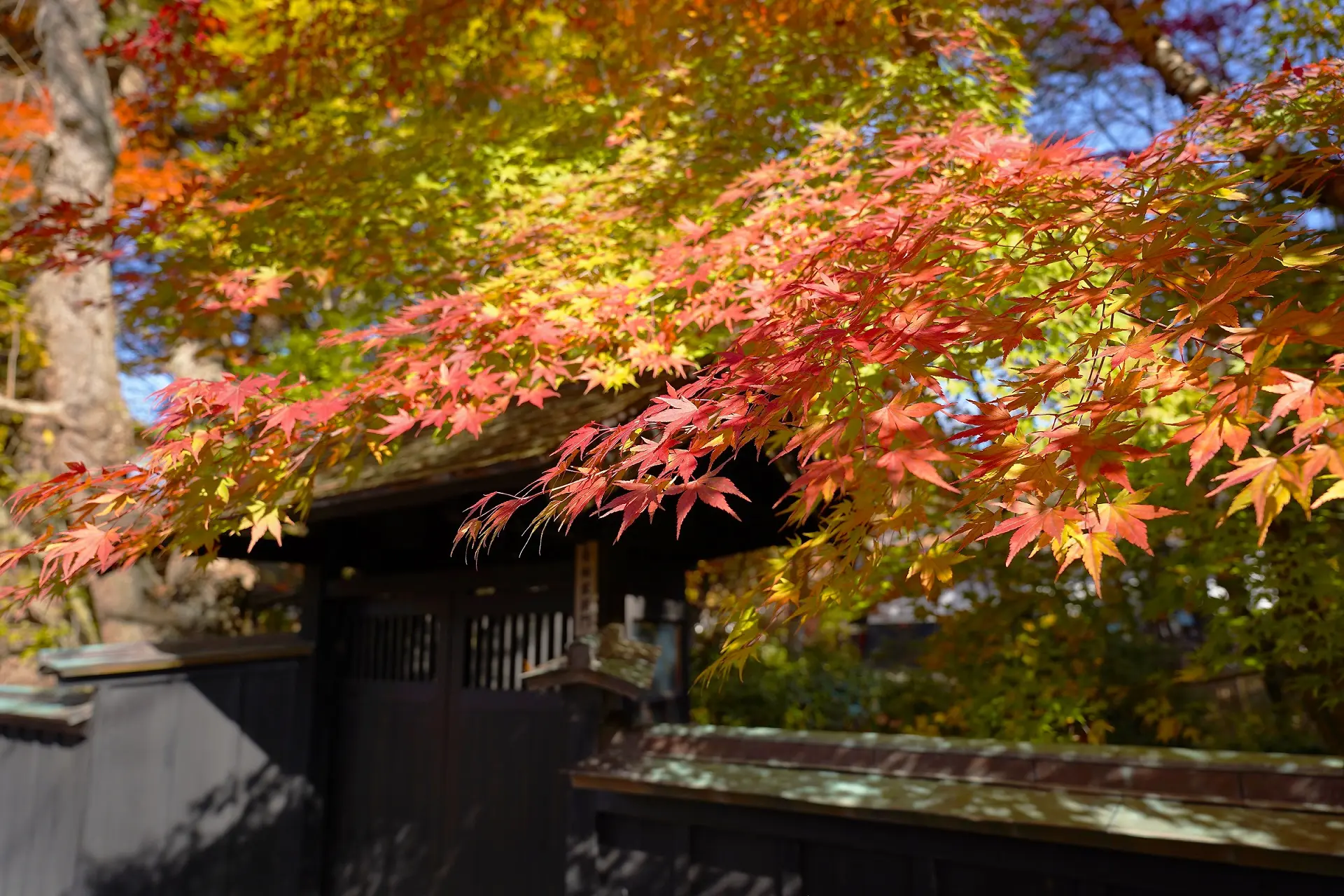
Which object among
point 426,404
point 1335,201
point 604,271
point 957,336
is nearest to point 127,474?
point 426,404

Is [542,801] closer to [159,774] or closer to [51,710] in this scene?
[159,774]

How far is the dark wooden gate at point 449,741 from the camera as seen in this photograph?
5988mm

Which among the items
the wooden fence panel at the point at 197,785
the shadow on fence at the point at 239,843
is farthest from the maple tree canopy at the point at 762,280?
the shadow on fence at the point at 239,843

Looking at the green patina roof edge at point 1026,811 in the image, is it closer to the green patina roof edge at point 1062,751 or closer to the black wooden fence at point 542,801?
the black wooden fence at point 542,801

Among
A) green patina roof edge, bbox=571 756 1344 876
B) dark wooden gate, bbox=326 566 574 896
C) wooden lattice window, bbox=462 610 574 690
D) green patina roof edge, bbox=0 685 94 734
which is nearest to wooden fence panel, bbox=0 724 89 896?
green patina roof edge, bbox=0 685 94 734

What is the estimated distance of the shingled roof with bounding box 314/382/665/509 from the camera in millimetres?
4785

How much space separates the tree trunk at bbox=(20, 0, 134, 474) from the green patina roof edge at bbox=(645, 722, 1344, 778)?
8.12 m

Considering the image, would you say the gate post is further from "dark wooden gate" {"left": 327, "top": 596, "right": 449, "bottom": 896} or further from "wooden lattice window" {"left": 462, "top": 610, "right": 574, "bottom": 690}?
"dark wooden gate" {"left": 327, "top": 596, "right": 449, "bottom": 896}

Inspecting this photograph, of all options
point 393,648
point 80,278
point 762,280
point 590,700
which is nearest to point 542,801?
point 590,700

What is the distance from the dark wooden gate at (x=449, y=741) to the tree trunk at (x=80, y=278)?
4.55 m

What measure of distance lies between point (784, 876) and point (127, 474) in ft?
11.8

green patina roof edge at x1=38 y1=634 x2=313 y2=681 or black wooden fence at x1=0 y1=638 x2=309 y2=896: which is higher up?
green patina roof edge at x1=38 y1=634 x2=313 y2=681

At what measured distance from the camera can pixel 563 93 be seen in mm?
7969

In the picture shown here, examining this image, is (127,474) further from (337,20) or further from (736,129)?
(337,20)
